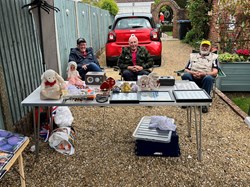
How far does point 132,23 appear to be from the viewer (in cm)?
704

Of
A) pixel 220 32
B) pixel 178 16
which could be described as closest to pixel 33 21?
pixel 220 32

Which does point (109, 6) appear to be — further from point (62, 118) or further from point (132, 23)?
point (62, 118)

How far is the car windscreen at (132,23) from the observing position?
7016mm

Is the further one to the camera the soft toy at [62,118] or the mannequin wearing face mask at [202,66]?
the mannequin wearing face mask at [202,66]

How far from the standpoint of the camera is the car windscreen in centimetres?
702

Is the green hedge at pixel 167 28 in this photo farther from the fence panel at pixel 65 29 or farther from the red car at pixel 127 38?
the fence panel at pixel 65 29

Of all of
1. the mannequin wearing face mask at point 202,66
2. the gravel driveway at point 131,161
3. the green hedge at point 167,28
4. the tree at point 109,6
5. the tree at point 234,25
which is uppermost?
the tree at point 109,6

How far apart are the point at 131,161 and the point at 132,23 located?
509 centimetres

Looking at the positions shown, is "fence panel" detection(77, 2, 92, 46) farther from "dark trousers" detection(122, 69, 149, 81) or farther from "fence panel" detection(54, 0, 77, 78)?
"dark trousers" detection(122, 69, 149, 81)

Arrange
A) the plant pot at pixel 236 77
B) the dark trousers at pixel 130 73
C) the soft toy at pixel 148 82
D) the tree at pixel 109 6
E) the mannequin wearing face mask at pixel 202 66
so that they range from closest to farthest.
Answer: the soft toy at pixel 148 82 → the mannequin wearing face mask at pixel 202 66 → the dark trousers at pixel 130 73 → the plant pot at pixel 236 77 → the tree at pixel 109 6

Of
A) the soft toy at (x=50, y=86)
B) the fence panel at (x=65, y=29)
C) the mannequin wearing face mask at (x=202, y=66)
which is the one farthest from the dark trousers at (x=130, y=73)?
the soft toy at (x=50, y=86)

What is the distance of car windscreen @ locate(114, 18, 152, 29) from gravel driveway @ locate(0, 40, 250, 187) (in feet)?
13.0

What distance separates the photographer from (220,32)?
693 centimetres

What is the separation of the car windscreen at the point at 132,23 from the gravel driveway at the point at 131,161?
3970 mm
